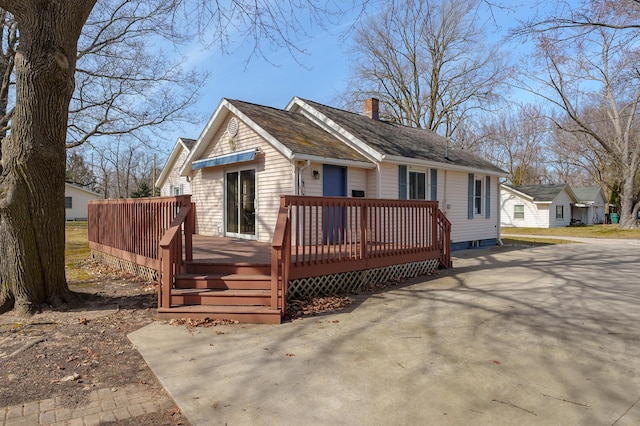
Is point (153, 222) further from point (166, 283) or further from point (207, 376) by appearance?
point (207, 376)

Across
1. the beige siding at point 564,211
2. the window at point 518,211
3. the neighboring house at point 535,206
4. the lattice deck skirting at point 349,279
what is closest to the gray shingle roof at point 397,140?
the lattice deck skirting at point 349,279

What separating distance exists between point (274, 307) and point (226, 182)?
22.2ft

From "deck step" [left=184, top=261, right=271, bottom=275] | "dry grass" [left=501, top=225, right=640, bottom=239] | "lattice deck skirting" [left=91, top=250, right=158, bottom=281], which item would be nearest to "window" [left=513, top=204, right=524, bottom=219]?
"dry grass" [left=501, top=225, right=640, bottom=239]

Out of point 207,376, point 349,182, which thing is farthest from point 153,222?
point 349,182

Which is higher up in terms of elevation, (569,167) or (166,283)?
(569,167)

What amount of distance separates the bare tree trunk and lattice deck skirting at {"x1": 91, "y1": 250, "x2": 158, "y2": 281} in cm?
191

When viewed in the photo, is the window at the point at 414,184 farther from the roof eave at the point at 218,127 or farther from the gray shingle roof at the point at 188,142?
the gray shingle roof at the point at 188,142

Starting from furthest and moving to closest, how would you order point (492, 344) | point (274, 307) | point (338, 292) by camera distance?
1. point (338, 292)
2. point (274, 307)
3. point (492, 344)

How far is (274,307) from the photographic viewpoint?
496 cm

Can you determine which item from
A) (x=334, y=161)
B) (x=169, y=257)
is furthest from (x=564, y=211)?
(x=169, y=257)

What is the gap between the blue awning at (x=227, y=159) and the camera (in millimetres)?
9495

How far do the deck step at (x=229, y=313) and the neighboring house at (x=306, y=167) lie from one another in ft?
13.4

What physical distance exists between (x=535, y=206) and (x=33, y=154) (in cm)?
3397

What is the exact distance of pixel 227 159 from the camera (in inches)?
402
